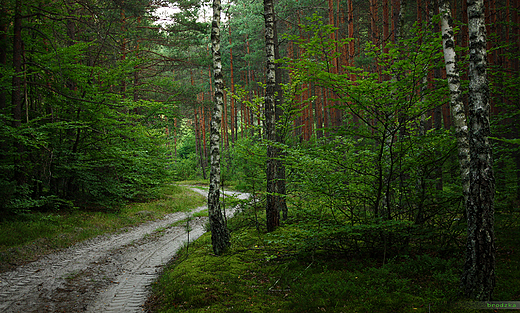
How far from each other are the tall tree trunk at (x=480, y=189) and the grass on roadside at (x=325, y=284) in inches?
14.4

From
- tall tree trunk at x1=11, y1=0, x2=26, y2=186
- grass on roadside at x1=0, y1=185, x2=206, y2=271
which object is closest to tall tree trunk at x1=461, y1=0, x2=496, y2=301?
grass on roadside at x1=0, y1=185, x2=206, y2=271

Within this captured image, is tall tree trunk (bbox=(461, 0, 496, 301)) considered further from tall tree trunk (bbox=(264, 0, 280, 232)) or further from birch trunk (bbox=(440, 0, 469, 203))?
tall tree trunk (bbox=(264, 0, 280, 232))

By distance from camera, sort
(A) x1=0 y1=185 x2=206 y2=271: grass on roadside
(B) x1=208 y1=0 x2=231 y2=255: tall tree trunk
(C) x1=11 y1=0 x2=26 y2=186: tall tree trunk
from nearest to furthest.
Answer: (B) x1=208 y1=0 x2=231 y2=255: tall tree trunk → (A) x1=0 y1=185 x2=206 y2=271: grass on roadside → (C) x1=11 y1=0 x2=26 y2=186: tall tree trunk

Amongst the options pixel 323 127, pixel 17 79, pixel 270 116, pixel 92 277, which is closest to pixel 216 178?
pixel 270 116

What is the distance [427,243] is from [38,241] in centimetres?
1067

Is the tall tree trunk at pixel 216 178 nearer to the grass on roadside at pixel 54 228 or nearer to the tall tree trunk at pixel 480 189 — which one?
the tall tree trunk at pixel 480 189

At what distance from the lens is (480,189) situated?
3.62m

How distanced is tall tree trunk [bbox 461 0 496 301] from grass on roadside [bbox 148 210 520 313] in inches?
14.4

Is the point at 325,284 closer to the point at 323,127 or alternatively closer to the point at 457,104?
the point at 323,127

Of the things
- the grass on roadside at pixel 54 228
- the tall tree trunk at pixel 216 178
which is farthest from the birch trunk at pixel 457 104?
the grass on roadside at pixel 54 228

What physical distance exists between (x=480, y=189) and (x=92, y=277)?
25.2ft

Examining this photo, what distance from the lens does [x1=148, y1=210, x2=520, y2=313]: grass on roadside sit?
4.01 meters

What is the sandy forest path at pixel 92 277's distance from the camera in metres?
5.10

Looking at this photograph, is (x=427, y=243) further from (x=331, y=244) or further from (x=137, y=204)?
(x=137, y=204)
